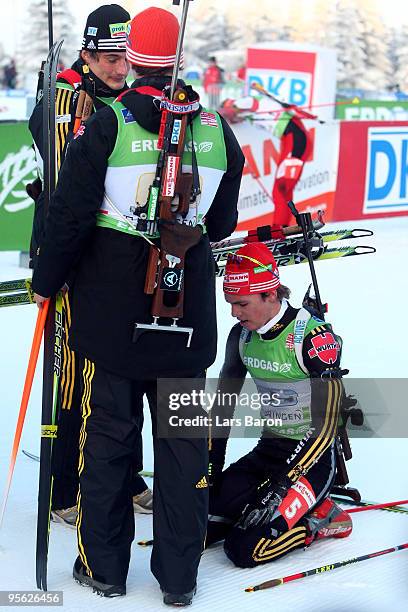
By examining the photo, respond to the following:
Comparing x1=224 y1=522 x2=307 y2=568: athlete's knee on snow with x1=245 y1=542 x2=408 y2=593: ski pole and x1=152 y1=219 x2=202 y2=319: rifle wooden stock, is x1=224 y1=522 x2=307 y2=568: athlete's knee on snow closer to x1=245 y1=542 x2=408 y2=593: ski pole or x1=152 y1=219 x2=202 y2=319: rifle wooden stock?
x1=245 y1=542 x2=408 y2=593: ski pole

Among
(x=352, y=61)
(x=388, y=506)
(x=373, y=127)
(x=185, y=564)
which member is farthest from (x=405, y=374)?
(x=352, y=61)

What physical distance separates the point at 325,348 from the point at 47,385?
3.38 feet

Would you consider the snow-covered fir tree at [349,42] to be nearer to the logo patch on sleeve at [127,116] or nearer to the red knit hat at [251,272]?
the red knit hat at [251,272]

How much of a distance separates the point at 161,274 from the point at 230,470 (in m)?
1.27

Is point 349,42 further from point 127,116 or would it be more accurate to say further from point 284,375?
point 127,116

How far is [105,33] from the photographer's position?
426 centimetres

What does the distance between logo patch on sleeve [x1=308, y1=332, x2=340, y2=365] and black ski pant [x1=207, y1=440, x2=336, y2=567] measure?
0.40 metres

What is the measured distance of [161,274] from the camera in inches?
135

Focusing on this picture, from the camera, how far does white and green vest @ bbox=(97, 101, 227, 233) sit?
11.1ft

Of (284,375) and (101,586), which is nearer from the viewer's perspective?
(101,586)

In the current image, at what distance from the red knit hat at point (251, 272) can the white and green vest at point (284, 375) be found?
0.19 meters

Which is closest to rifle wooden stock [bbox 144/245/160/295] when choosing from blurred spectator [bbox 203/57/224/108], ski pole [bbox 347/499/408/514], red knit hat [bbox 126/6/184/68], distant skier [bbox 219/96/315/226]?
red knit hat [bbox 126/6/184/68]

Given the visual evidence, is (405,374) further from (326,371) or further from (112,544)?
(112,544)

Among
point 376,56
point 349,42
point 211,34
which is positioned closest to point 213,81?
point 349,42
